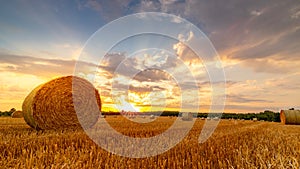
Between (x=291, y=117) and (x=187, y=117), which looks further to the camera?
(x=187, y=117)

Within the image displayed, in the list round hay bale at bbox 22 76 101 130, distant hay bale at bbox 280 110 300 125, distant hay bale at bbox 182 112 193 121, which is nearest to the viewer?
round hay bale at bbox 22 76 101 130

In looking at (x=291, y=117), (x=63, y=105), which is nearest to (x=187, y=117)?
(x=291, y=117)

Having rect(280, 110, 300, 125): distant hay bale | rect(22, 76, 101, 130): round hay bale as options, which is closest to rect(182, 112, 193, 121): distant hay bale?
rect(280, 110, 300, 125): distant hay bale

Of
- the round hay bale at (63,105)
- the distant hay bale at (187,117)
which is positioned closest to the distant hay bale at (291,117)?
the distant hay bale at (187,117)

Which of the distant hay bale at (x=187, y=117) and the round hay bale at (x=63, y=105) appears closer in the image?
the round hay bale at (x=63, y=105)

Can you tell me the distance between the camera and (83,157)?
13.0 ft

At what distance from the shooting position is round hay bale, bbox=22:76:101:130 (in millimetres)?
8539

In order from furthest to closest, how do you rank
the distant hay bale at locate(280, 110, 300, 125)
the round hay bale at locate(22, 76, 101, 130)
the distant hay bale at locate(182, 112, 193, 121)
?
the distant hay bale at locate(182, 112, 193, 121), the distant hay bale at locate(280, 110, 300, 125), the round hay bale at locate(22, 76, 101, 130)

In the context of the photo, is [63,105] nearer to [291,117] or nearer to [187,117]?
[187,117]

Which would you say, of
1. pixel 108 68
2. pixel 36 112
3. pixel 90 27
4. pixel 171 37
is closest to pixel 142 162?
pixel 108 68

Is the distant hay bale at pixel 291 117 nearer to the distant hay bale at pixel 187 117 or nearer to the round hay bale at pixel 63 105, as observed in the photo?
the distant hay bale at pixel 187 117

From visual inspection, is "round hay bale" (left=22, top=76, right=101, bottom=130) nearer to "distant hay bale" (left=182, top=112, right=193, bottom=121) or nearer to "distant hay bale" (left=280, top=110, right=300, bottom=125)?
"distant hay bale" (left=182, top=112, right=193, bottom=121)

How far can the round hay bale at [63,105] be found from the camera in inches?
336

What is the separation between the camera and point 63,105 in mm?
9273
